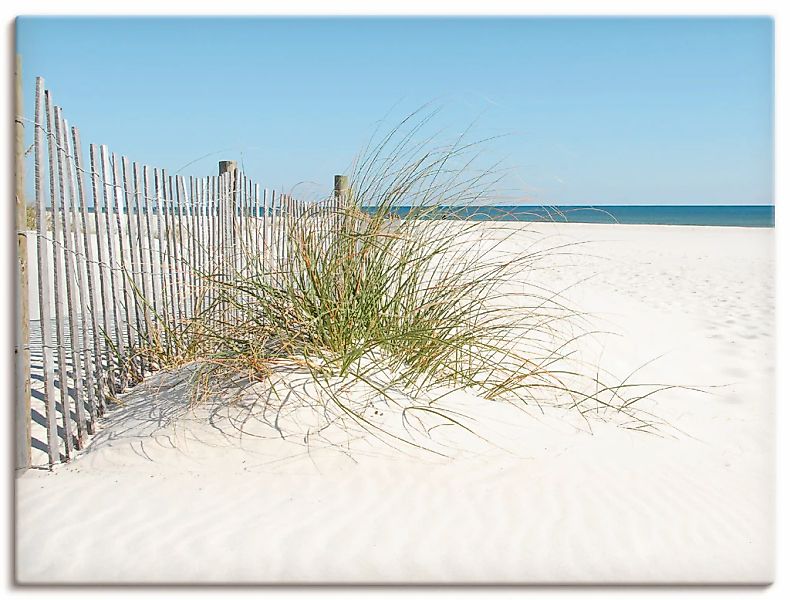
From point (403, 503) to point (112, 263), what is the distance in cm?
202

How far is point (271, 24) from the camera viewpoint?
9.60 feet

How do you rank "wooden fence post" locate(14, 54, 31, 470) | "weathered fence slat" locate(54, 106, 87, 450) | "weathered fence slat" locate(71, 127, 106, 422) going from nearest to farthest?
"wooden fence post" locate(14, 54, 31, 470), "weathered fence slat" locate(54, 106, 87, 450), "weathered fence slat" locate(71, 127, 106, 422)

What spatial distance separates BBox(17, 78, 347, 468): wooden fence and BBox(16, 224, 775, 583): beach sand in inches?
8.9

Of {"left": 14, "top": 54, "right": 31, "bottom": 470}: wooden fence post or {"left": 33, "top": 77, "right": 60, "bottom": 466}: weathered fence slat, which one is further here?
{"left": 33, "top": 77, "right": 60, "bottom": 466}: weathered fence slat

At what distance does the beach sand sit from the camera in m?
2.33

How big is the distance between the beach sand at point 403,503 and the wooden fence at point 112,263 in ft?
0.74

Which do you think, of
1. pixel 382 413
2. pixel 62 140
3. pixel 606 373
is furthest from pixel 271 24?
pixel 606 373

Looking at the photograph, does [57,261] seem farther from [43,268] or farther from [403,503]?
[403,503]

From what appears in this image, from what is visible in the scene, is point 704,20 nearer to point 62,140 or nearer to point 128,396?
point 62,140

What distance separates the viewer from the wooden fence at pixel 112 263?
2.92m

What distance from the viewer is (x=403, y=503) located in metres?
2.63

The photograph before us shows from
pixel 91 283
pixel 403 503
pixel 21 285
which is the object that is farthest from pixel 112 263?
pixel 403 503

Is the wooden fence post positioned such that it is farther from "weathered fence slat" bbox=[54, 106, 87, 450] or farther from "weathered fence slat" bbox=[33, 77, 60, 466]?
"weathered fence slat" bbox=[54, 106, 87, 450]

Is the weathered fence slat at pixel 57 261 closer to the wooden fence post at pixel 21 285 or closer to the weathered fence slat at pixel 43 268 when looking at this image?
the weathered fence slat at pixel 43 268
